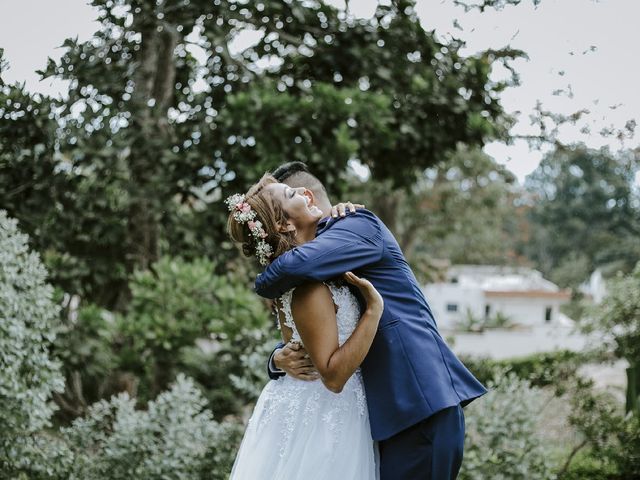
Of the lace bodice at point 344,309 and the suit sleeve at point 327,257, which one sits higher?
the suit sleeve at point 327,257

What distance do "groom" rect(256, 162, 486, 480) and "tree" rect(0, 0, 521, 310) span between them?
2.67 m

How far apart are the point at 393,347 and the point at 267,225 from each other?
1.84 feet

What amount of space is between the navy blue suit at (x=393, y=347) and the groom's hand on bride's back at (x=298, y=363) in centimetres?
19

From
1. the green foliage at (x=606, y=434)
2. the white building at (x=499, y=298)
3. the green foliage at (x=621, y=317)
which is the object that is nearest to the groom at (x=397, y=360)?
the green foliage at (x=606, y=434)

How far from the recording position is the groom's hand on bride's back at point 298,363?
8.21ft

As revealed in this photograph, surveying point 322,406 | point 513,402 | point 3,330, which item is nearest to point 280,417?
point 322,406

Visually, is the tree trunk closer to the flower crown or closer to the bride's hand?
the bride's hand

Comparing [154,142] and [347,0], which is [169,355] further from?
[347,0]

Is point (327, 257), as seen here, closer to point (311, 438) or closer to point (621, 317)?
point (311, 438)

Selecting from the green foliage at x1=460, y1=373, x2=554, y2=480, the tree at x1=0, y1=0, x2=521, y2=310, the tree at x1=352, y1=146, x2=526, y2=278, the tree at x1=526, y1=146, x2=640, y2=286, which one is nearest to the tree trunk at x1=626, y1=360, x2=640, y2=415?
the green foliage at x1=460, y1=373, x2=554, y2=480

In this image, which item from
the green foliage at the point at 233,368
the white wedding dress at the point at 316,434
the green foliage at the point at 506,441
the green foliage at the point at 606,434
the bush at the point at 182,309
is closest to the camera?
the white wedding dress at the point at 316,434

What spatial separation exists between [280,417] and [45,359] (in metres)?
2.00

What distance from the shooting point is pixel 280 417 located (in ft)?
8.30

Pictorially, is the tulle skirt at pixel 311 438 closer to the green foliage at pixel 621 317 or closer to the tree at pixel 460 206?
the green foliage at pixel 621 317
